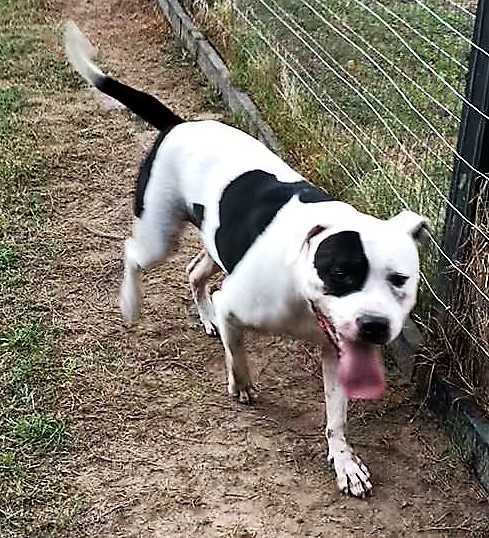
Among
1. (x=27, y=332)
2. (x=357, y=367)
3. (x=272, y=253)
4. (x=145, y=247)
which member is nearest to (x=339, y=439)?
(x=357, y=367)

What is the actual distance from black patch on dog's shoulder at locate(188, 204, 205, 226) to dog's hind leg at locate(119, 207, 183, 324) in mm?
80

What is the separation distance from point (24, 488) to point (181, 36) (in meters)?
A: 4.30

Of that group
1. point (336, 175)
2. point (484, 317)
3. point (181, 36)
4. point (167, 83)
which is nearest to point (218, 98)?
point (167, 83)

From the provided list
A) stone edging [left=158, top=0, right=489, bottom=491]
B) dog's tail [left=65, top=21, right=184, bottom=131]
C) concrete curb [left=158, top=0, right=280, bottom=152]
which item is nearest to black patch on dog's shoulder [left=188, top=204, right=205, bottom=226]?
dog's tail [left=65, top=21, right=184, bottom=131]

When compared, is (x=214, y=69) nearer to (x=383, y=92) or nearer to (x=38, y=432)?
(x=383, y=92)

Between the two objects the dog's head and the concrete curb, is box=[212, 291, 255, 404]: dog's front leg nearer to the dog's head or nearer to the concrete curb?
the dog's head

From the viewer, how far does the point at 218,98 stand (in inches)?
241

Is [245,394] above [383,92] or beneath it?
beneath

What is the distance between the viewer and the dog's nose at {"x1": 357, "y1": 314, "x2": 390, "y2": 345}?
8.84 feet

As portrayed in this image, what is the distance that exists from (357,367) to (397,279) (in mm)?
307

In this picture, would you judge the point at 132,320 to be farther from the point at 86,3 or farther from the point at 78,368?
the point at 86,3

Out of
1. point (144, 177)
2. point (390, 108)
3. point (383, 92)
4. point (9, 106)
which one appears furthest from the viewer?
point (9, 106)

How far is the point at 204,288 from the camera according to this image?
162 inches

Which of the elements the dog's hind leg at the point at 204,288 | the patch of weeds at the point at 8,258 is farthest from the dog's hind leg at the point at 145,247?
the patch of weeds at the point at 8,258
